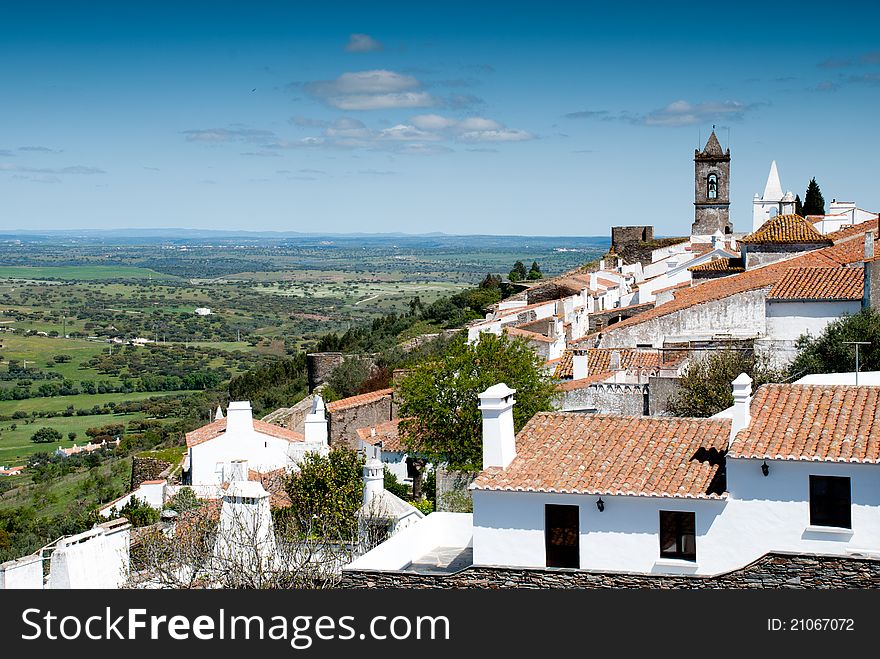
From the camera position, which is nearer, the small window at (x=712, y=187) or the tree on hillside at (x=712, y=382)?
the tree on hillside at (x=712, y=382)

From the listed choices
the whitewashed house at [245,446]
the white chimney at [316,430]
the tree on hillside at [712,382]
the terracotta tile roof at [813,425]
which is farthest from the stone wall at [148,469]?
the terracotta tile roof at [813,425]

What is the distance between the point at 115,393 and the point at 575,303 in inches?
2706

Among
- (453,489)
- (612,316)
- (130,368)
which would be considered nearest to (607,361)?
(453,489)

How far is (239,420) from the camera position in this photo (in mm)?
30938

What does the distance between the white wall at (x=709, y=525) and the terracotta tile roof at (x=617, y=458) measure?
16 centimetres

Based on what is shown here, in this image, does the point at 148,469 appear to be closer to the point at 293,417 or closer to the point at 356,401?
the point at 293,417

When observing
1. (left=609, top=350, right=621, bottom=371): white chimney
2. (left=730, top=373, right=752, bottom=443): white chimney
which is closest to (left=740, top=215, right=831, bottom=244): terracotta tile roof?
(left=609, top=350, right=621, bottom=371): white chimney

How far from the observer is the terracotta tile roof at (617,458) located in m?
14.7

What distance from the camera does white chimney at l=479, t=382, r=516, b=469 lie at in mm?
15602

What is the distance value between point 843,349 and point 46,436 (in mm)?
61979

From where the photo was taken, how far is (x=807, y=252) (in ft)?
133

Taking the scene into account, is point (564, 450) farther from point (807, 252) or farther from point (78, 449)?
point (78, 449)

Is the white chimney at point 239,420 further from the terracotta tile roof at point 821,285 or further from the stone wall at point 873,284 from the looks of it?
the stone wall at point 873,284

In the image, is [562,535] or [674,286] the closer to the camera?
[562,535]
